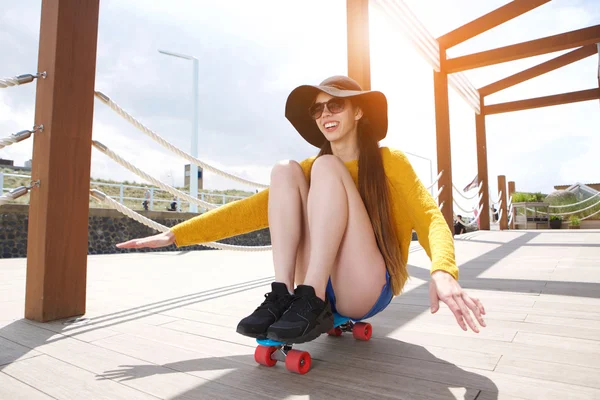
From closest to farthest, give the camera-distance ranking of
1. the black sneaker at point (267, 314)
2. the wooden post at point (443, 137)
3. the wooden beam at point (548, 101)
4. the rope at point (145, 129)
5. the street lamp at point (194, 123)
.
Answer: the black sneaker at point (267, 314)
the rope at point (145, 129)
the wooden post at point (443, 137)
the wooden beam at point (548, 101)
the street lamp at point (194, 123)

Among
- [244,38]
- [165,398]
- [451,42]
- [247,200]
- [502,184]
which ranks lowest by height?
[165,398]

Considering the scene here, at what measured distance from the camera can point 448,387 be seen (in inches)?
34.3

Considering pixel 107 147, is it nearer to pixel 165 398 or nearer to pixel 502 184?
pixel 165 398

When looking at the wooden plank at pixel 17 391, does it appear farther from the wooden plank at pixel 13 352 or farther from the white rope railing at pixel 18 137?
the white rope railing at pixel 18 137

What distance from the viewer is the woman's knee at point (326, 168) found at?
1.11 meters

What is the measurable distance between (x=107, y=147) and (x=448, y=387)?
1667 millimetres

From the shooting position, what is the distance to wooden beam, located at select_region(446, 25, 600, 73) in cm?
548

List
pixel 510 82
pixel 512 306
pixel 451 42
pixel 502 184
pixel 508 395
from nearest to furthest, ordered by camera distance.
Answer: pixel 508 395 < pixel 512 306 < pixel 451 42 < pixel 510 82 < pixel 502 184

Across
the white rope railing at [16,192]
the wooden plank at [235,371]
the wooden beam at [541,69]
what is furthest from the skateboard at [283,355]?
the wooden beam at [541,69]

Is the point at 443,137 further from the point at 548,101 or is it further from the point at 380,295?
the point at 380,295

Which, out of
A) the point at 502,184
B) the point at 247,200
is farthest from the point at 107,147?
the point at 502,184

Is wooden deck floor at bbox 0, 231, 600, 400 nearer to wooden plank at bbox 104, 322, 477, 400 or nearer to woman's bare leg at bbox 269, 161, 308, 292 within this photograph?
wooden plank at bbox 104, 322, 477, 400

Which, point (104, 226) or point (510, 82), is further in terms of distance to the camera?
point (510, 82)

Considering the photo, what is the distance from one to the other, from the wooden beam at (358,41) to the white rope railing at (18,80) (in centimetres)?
239
